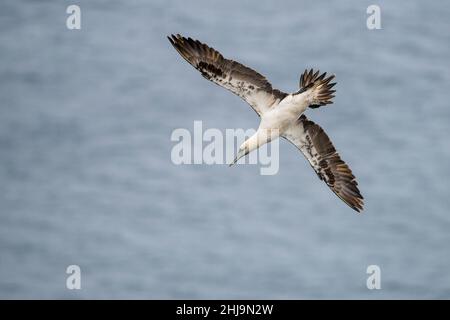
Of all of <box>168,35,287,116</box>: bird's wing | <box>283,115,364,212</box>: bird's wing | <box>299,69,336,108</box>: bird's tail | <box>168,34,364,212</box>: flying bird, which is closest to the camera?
<box>299,69,336,108</box>: bird's tail

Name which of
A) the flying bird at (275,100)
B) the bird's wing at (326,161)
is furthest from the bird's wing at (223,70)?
the bird's wing at (326,161)

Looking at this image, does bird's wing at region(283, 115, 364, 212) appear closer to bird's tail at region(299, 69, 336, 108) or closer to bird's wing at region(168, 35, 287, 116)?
bird's wing at region(168, 35, 287, 116)

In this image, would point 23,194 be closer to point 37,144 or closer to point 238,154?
point 37,144

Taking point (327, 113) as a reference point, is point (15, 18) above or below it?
above

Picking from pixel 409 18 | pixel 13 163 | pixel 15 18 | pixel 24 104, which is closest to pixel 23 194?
pixel 13 163

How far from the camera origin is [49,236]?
63469 millimetres

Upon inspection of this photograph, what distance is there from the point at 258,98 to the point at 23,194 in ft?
149

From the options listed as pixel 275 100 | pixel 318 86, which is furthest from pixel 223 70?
pixel 318 86

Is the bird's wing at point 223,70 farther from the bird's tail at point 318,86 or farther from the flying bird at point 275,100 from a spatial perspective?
the bird's tail at point 318,86

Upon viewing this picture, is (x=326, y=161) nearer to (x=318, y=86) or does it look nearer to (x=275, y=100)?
(x=275, y=100)

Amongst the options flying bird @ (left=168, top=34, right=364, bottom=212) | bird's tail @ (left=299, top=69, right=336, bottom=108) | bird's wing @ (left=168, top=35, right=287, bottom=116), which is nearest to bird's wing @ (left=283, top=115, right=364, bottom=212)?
flying bird @ (left=168, top=34, right=364, bottom=212)

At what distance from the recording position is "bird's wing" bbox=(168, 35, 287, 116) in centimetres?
2953
